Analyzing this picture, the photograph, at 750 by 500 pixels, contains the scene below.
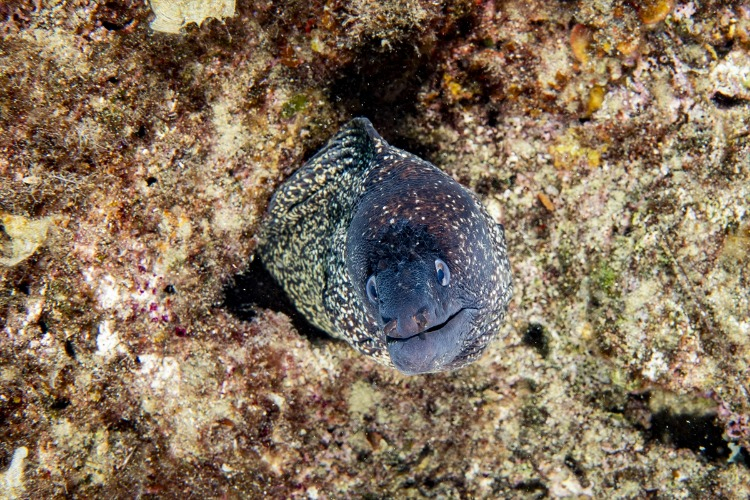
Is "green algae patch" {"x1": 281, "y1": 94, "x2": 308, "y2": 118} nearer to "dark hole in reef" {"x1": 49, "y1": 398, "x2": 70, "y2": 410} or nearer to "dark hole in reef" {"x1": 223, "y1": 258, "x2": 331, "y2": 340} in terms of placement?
"dark hole in reef" {"x1": 223, "y1": 258, "x2": 331, "y2": 340}

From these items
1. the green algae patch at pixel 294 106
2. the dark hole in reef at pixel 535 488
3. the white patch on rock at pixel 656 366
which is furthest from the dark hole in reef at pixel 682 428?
the green algae patch at pixel 294 106

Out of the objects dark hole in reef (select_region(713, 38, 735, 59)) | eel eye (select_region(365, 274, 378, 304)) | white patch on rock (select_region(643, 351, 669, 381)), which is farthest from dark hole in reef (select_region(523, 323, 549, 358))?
dark hole in reef (select_region(713, 38, 735, 59))

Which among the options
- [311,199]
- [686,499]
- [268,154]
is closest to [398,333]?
[311,199]

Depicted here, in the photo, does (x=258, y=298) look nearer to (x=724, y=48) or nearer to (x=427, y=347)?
(x=427, y=347)

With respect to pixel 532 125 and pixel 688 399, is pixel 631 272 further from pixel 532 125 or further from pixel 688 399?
pixel 532 125

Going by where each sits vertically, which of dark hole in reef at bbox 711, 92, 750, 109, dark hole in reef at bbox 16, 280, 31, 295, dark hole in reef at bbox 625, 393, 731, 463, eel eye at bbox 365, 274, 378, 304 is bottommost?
dark hole in reef at bbox 16, 280, 31, 295

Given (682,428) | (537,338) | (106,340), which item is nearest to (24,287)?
(106,340)

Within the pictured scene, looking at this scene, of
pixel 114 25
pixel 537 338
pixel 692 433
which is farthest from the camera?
pixel 537 338
